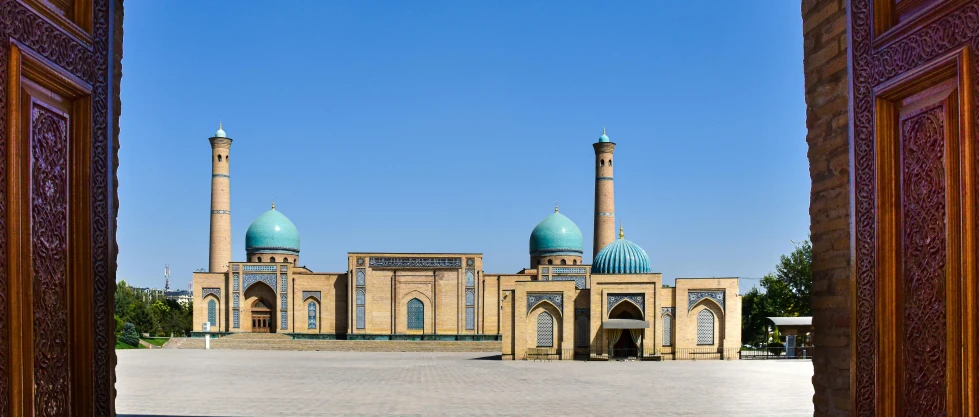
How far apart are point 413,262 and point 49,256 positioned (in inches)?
1545

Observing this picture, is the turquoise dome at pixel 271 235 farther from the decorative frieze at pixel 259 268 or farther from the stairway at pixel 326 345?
the stairway at pixel 326 345

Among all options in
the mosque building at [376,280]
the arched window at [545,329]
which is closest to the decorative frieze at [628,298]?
the arched window at [545,329]

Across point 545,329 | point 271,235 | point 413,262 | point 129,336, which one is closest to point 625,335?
point 545,329

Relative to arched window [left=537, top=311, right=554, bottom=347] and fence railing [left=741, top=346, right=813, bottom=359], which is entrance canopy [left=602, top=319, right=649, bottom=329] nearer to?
arched window [left=537, top=311, right=554, bottom=347]

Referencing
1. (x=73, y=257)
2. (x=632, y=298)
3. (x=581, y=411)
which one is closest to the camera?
(x=73, y=257)

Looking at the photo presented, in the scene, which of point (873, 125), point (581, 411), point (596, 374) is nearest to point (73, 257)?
point (873, 125)

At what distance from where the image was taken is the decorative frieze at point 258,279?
42938 millimetres

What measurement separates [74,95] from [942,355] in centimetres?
405

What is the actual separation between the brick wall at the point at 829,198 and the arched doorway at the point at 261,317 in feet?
129

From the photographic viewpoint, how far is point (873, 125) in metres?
4.71

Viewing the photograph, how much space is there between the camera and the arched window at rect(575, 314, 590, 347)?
99.1 ft

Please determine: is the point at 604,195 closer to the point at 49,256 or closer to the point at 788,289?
the point at 788,289

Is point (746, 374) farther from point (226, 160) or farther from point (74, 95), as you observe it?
point (226, 160)

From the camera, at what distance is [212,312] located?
4278 centimetres
